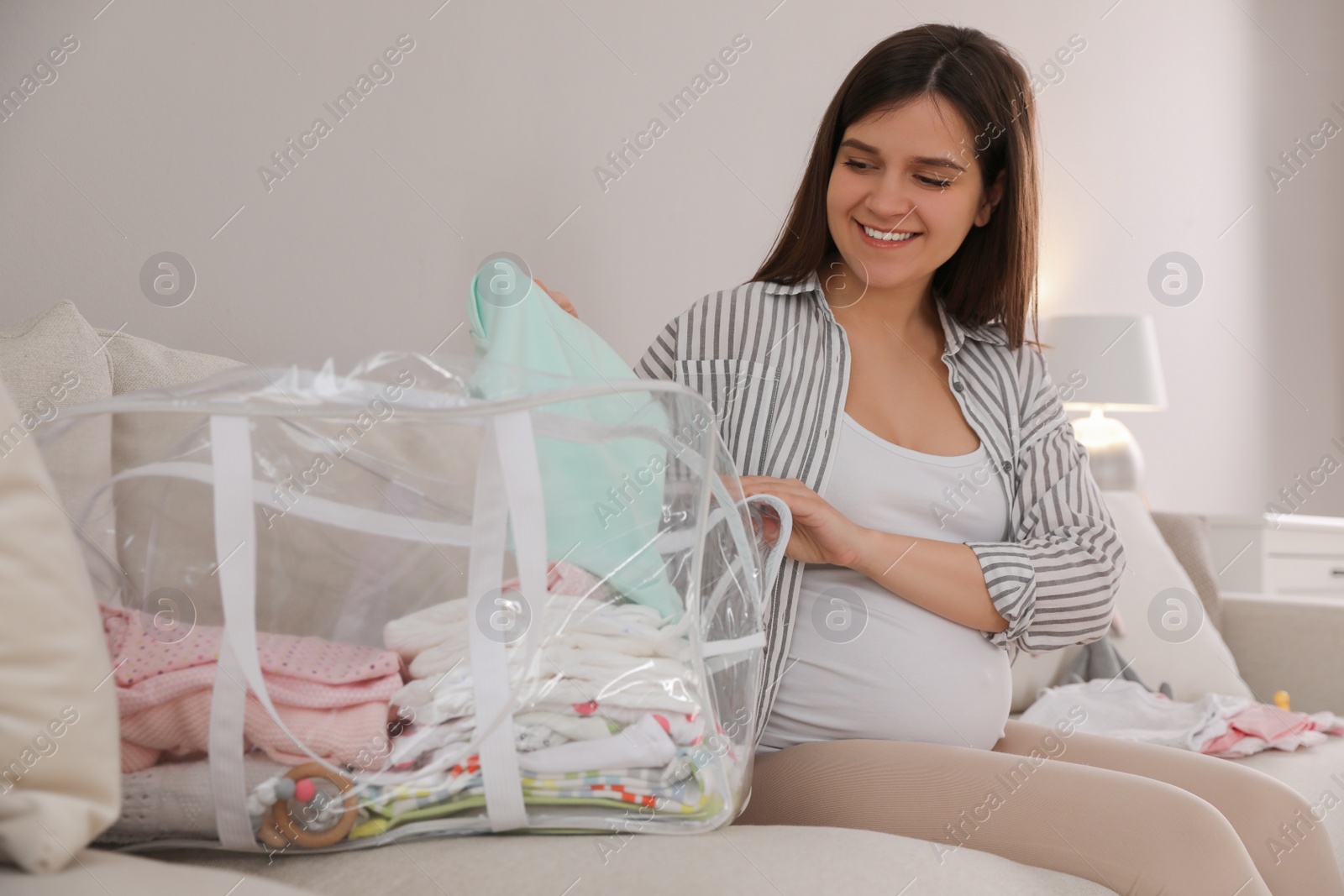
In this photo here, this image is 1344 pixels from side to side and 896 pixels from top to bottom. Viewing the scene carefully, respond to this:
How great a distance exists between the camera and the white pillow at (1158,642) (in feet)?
5.73

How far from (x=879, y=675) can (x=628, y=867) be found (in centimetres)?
43

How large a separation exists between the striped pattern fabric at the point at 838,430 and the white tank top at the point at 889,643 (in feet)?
0.09

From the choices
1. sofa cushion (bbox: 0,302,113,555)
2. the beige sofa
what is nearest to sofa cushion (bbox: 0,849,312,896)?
the beige sofa

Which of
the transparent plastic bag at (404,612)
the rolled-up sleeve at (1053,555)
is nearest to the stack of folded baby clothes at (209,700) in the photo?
the transparent plastic bag at (404,612)

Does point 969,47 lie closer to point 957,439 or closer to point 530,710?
point 957,439

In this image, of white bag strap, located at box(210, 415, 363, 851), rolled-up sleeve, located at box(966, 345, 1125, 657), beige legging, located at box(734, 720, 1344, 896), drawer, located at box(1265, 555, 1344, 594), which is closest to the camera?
white bag strap, located at box(210, 415, 363, 851)

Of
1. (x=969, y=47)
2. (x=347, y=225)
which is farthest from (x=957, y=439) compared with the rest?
(x=347, y=225)

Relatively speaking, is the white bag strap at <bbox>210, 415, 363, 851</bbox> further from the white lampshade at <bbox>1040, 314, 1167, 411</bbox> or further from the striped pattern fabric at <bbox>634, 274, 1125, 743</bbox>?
the white lampshade at <bbox>1040, 314, 1167, 411</bbox>

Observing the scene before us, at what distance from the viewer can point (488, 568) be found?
0.68 m

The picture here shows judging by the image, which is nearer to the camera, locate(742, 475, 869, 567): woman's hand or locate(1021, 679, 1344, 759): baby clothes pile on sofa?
locate(742, 475, 869, 567): woman's hand

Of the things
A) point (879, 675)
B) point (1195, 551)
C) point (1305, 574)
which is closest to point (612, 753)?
point (879, 675)

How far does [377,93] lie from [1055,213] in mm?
1905

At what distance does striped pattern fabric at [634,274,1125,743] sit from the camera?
1.05 m

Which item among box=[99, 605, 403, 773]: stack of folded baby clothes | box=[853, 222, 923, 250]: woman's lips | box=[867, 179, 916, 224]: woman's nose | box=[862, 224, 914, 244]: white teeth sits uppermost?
box=[867, 179, 916, 224]: woman's nose
